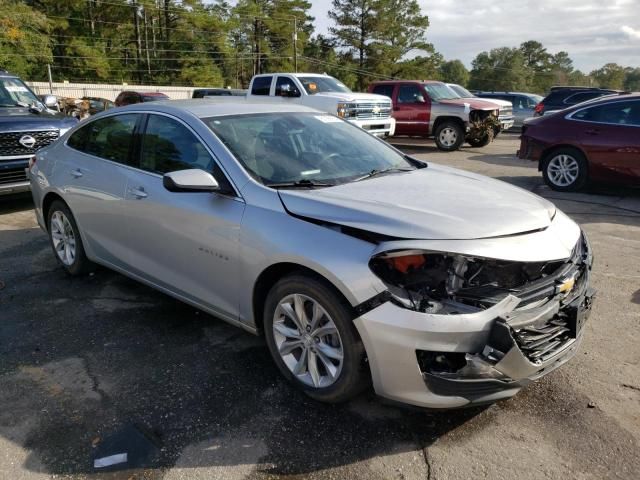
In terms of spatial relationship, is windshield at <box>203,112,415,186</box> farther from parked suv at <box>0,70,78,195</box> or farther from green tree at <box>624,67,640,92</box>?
green tree at <box>624,67,640,92</box>

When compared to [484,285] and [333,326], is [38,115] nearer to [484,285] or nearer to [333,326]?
[333,326]

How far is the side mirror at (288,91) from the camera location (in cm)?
1353

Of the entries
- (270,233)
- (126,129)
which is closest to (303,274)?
(270,233)

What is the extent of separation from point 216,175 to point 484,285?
1.78m

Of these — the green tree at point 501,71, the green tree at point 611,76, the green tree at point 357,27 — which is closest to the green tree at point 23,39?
the green tree at point 357,27

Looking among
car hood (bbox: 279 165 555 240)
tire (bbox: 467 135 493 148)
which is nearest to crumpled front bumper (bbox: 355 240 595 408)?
car hood (bbox: 279 165 555 240)

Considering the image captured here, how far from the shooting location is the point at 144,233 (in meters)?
3.90

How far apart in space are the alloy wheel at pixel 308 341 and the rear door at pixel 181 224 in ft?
1.35

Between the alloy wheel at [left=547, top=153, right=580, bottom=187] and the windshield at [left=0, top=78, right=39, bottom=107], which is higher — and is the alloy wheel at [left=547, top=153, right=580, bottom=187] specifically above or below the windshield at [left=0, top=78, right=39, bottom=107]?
below

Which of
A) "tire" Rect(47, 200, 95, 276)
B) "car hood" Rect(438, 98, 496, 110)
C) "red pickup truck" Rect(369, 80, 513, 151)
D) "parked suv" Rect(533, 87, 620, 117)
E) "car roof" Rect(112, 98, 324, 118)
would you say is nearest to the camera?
"car roof" Rect(112, 98, 324, 118)

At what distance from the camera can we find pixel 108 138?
177 inches

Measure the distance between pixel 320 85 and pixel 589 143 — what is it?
7.42 metres

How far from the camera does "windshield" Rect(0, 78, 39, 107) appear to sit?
857cm

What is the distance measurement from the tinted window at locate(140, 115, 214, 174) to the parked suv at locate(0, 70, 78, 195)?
4462 mm
